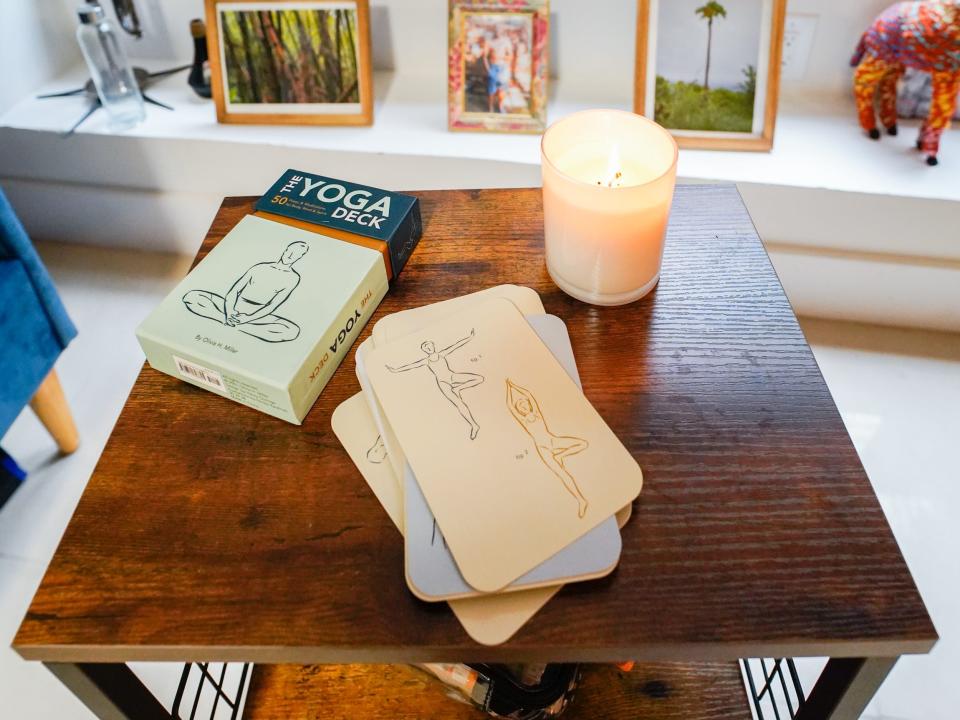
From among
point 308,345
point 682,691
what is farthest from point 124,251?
point 682,691

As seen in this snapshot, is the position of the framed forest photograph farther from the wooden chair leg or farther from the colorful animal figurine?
the colorful animal figurine

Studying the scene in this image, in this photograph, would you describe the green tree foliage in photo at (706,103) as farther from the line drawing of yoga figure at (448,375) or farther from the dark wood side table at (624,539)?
the line drawing of yoga figure at (448,375)

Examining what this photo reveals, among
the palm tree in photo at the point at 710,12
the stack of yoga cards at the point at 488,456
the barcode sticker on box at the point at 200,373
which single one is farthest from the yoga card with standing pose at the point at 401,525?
the palm tree in photo at the point at 710,12

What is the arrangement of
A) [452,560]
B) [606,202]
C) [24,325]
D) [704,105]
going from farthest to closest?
[704,105] < [24,325] < [606,202] < [452,560]

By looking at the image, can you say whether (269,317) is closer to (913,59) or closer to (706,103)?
(706,103)

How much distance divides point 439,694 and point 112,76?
4.55 feet

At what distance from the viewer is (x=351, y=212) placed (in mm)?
757

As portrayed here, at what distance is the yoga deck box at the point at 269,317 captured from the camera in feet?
2.06

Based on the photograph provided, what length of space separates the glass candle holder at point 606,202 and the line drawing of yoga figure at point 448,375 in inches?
5.1

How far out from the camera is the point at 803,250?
1326 millimetres

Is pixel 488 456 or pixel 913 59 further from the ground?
pixel 913 59

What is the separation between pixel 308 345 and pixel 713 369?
0.37m

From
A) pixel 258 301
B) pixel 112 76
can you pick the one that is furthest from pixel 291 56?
pixel 258 301

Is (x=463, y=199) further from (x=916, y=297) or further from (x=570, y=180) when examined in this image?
(x=916, y=297)
